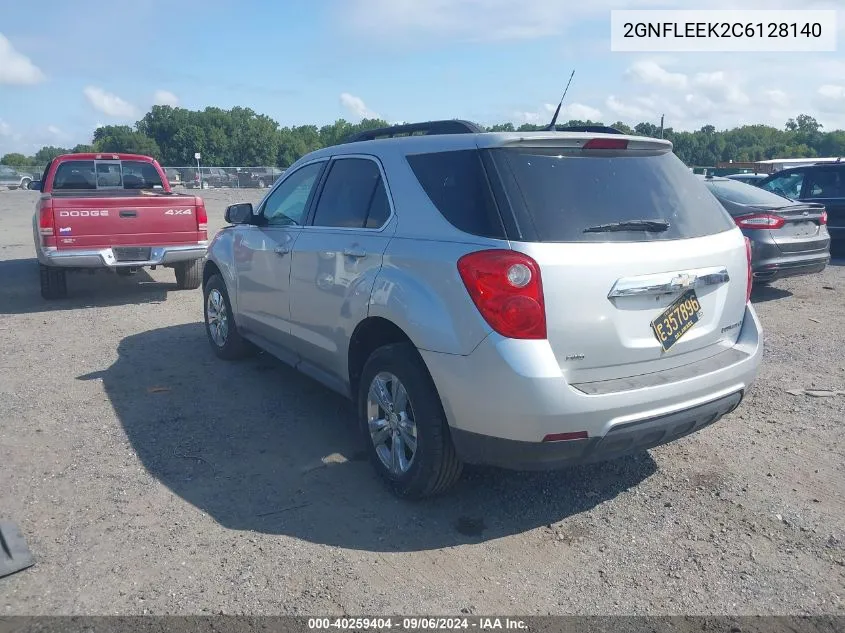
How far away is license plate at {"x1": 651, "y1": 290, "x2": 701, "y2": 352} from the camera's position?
3.35 m

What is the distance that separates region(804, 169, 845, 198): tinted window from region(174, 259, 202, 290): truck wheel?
10113 millimetres

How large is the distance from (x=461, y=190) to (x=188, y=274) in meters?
7.47

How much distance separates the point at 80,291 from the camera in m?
10.2

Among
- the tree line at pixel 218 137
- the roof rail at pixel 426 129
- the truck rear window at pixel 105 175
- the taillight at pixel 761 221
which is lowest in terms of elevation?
the taillight at pixel 761 221

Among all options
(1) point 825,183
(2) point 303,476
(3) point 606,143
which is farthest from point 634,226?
(1) point 825,183

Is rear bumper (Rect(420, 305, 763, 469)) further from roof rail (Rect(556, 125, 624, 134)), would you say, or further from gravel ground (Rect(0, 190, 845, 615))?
roof rail (Rect(556, 125, 624, 134))

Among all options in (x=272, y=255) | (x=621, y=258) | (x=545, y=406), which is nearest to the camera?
(x=545, y=406)

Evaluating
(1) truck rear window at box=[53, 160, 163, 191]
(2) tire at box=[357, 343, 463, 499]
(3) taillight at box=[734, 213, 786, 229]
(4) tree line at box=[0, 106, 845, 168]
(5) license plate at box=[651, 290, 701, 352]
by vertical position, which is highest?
(4) tree line at box=[0, 106, 845, 168]

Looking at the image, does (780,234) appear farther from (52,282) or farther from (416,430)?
(52,282)

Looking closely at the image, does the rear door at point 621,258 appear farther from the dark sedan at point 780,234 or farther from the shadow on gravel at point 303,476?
the dark sedan at point 780,234

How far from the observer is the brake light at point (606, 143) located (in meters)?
3.54

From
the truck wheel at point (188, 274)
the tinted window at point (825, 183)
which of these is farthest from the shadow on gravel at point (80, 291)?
the tinted window at point (825, 183)

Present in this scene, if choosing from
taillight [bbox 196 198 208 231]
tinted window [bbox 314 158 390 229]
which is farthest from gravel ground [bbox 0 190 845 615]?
taillight [bbox 196 198 208 231]

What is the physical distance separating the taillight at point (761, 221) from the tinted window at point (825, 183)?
13.3ft
